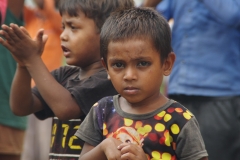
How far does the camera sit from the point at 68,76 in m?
4.14

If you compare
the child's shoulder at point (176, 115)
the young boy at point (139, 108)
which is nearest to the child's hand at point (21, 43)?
the young boy at point (139, 108)

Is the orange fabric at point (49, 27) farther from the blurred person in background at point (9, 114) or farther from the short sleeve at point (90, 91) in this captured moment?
the short sleeve at point (90, 91)

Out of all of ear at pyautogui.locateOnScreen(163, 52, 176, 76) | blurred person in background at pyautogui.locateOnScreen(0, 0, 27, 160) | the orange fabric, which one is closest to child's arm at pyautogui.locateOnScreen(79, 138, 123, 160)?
ear at pyautogui.locateOnScreen(163, 52, 176, 76)

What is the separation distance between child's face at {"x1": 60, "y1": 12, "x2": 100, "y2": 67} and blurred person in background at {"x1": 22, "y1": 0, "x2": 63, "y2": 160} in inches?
106

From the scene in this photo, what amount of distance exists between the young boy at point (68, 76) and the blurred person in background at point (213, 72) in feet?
2.50

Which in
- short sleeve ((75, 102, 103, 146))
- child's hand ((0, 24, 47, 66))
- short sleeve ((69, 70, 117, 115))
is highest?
child's hand ((0, 24, 47, 66))

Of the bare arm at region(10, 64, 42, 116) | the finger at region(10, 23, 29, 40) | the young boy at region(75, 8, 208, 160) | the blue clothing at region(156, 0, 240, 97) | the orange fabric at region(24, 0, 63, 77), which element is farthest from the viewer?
the orange fabric at region(24, 0, 63, 77)

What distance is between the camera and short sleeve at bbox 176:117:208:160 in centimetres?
312

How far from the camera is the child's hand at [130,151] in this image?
302 cm

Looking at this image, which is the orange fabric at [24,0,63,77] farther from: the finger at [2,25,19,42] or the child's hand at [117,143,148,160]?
the child's hand at [117,143,148,160]

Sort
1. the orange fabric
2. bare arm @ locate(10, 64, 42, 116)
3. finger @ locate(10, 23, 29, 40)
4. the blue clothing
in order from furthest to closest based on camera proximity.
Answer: the orange fabric, the blue clothing, bare arm @ locate(10, 64, 42, 116), finger @ locate(10, 23, 29, 40)

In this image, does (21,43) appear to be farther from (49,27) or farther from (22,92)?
(49,27)

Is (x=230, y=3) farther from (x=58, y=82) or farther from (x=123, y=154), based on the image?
(x=123, y=154)

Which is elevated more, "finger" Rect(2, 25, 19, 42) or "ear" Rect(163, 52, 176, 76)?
"finger" Rect(2, 25, 19, 42)
